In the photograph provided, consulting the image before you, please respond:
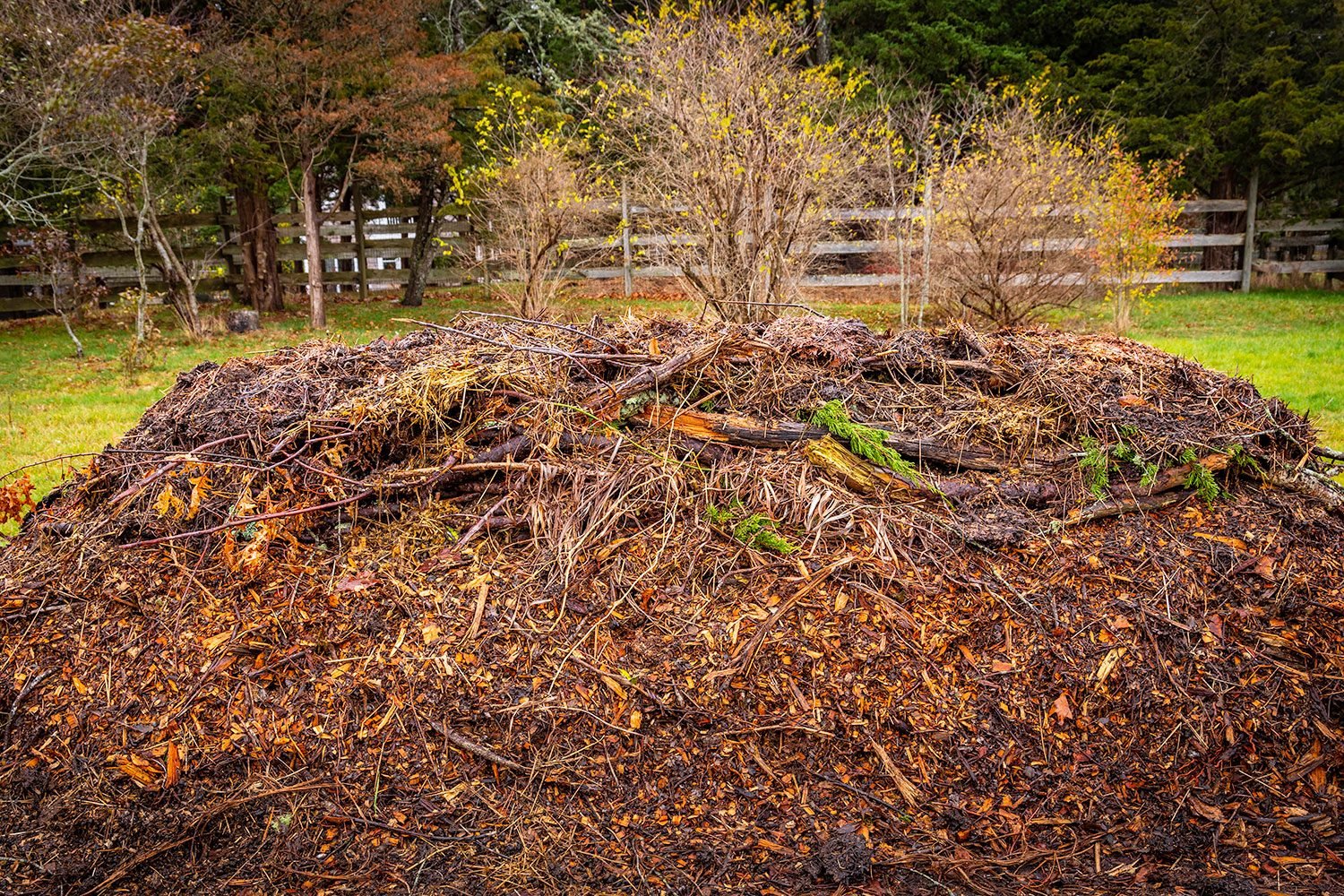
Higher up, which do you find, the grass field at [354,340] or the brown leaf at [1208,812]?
the grass field at [354,340]

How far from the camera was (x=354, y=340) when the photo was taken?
356 inches

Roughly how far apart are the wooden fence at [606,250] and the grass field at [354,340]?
88 cm

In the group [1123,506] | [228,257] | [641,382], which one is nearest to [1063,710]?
[1123,506]

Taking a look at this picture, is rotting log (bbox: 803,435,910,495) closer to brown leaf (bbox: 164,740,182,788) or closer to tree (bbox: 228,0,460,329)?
brown leaf (bbox: 164,740,182,788)

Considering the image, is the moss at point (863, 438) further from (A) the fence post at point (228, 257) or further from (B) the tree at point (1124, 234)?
(A) the fence post at point (228, 257)

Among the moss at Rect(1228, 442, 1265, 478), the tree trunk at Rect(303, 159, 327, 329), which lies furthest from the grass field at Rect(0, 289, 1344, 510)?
the moss at Rect(1228, 442, 1265, 478)

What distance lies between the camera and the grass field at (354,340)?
6555 mm

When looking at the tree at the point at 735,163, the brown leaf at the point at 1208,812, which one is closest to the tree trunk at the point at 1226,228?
the tree at the point at 735,163

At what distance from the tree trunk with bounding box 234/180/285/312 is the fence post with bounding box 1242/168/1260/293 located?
60.9ft

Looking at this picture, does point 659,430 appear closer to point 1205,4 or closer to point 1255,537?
point 1255,537

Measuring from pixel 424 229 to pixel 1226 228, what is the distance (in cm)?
1631

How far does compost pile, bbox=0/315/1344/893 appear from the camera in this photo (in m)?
2.33

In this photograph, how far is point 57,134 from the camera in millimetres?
10023

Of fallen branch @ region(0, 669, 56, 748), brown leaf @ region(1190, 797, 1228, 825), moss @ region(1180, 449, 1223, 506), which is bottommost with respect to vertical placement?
brown leaf @ region(1190, 797, 1228, 825)
